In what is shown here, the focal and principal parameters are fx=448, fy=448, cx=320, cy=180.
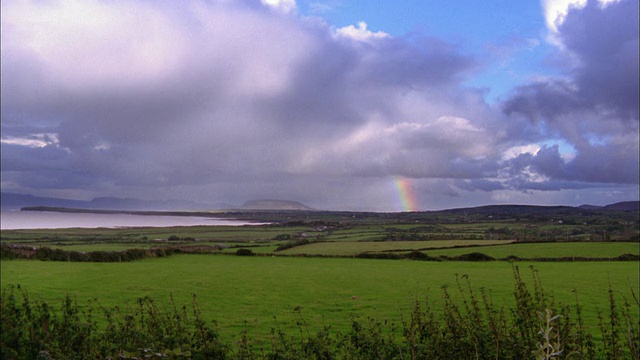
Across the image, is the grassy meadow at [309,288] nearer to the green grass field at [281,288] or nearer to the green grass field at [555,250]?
the green grass field at [281,288]

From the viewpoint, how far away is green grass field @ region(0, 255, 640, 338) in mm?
15410

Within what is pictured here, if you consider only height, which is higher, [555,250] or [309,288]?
[309,288]

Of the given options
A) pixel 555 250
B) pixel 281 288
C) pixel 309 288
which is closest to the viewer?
pixel 309 288

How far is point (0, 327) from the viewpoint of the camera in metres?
9.25

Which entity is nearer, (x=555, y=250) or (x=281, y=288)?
(x=281, y=288)

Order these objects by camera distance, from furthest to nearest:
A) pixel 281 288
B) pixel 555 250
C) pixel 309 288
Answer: pixel 555 250, pixel 281 288, pixel 309 288

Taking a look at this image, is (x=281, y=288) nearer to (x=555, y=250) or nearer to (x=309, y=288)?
(x=309, y=288)

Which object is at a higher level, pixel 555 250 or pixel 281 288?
pixel 281 288

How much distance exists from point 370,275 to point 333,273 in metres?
2.61

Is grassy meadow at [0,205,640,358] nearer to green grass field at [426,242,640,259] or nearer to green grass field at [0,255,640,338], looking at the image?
green grass field at [0,255,640,338]

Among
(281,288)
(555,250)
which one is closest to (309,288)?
(281,288)

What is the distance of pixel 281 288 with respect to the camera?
22.4 metres

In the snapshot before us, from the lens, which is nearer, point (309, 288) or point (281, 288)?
point (309, 288)

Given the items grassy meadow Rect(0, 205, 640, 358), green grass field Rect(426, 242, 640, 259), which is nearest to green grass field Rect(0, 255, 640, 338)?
grassy meadow Rect(0, 205, 640, 358)
